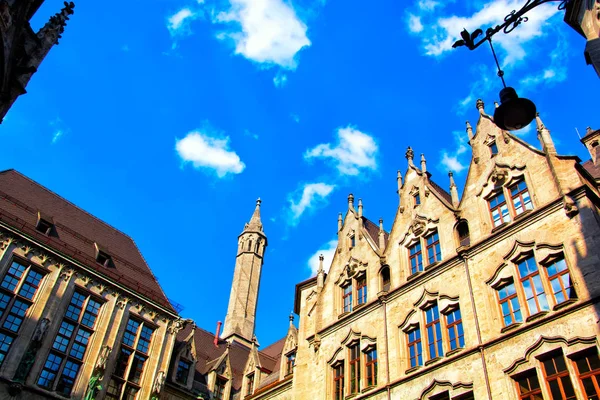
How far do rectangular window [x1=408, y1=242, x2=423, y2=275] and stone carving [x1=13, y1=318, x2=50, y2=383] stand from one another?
19141 mm

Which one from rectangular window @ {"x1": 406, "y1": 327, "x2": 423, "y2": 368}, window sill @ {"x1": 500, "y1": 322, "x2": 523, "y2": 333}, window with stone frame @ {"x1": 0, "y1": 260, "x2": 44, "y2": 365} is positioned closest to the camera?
window sill @ {"x1": 500, "y1": 322, "x2": 523, "y2": 333}

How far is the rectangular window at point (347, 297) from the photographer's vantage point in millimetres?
24370

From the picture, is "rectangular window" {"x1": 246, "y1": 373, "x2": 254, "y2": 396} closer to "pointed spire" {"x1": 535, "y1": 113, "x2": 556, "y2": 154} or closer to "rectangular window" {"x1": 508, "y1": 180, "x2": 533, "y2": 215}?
"rectangular window" {"x1": 508, "y1": 180, "x2": 533, "y2": 215}

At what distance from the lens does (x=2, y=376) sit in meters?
23.9

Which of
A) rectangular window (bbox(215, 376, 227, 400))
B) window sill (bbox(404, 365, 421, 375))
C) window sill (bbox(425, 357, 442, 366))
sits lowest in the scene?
window sill (bbox(404, 365, 421, 375))

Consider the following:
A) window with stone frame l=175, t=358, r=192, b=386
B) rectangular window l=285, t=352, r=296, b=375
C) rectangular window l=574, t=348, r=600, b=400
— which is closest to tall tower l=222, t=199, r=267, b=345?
window with stone frame l=175, t=358, r=192, b=386

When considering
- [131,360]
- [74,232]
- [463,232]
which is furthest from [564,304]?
[74,232]

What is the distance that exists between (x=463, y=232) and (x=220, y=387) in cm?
2250

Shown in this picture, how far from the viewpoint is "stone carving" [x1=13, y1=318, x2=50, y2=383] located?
80.8 feet

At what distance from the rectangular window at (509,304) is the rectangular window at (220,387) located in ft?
77.6

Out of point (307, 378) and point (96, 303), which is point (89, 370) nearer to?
point (96, 303)

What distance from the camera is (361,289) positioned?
24344mm

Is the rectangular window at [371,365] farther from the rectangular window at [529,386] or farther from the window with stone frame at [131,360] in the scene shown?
the window with stone frame at [131,360]

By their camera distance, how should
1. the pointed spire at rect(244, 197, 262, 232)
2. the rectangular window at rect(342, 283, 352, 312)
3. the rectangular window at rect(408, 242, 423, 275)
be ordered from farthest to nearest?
1. the pointed spire at rect(244, 197, 262, 232)
2. the rectangular window at rect(342, 283, 352, 312)
3. the rectangular window at rect(408, 242, 423, 275)
